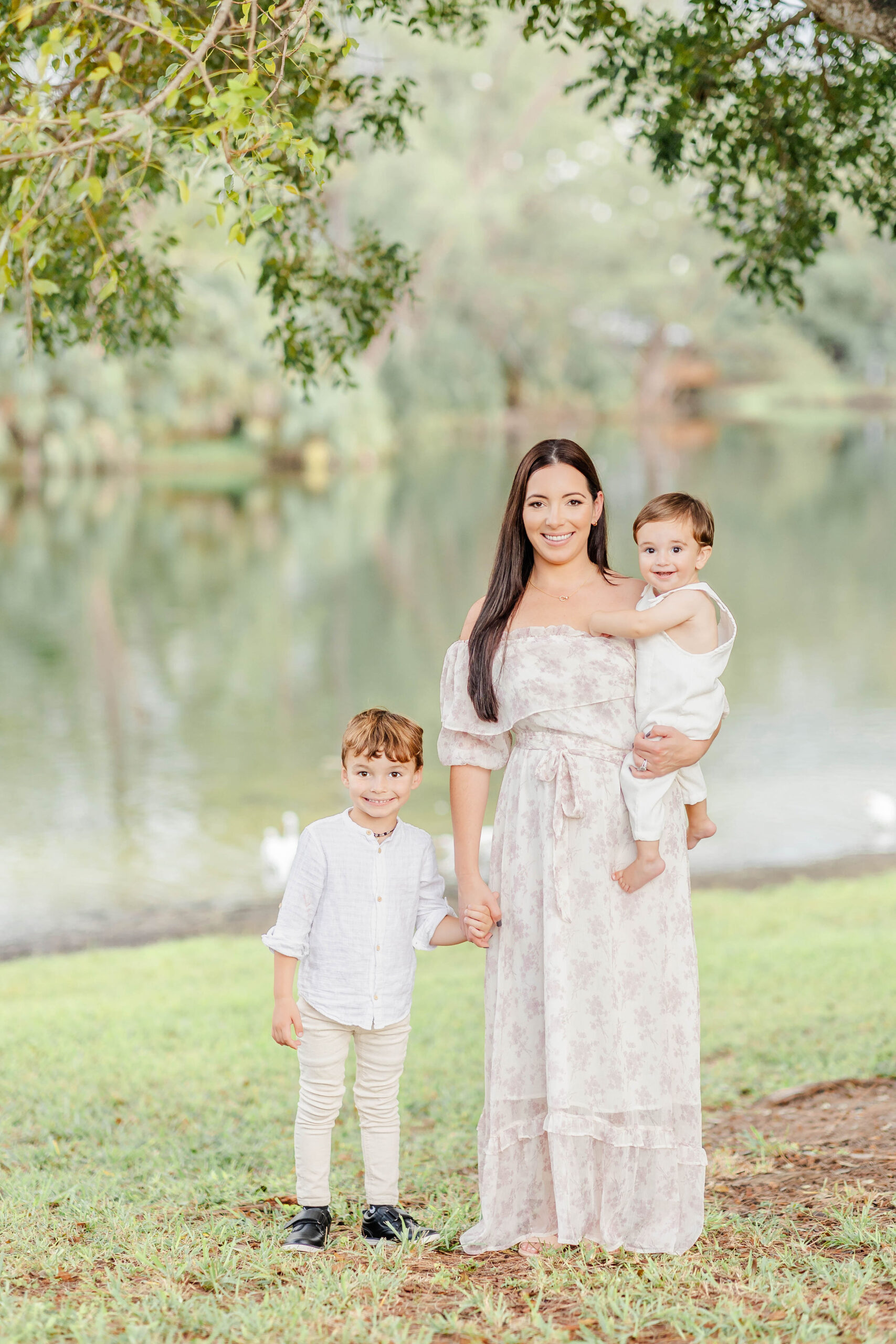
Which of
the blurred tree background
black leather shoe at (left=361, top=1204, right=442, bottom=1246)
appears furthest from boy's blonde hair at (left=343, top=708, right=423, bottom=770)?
the blurred tree background

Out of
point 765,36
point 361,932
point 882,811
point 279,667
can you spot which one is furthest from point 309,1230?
point 279,667

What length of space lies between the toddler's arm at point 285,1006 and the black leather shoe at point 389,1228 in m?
0.51

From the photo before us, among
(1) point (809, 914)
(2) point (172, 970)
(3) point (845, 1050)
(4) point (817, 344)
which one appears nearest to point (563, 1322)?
(3) point (845, 1050)

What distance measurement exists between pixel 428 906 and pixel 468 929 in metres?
0.14

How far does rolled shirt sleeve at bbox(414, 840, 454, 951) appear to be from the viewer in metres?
3.10

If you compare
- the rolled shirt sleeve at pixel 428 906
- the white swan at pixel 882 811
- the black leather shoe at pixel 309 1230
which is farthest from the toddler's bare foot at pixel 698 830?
the white swan at pixel 882 811

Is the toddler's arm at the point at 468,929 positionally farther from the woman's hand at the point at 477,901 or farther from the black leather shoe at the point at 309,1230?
the black leather shoe at the point at 309,1230

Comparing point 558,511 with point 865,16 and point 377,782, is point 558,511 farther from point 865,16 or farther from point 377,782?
point 865,16

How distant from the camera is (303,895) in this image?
3.05m

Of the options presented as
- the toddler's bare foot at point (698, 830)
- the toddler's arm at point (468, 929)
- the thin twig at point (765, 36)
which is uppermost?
the thin twig at point (765, 36)

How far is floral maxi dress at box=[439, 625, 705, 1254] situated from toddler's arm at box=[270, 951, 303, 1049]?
441 millimetres

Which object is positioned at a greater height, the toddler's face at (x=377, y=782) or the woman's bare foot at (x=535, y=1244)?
the toddler's face at (x=377, y=782)

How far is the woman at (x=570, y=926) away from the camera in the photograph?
299 centimetres

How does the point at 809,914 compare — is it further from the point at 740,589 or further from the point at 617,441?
the point at 617,441
